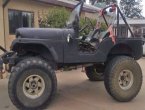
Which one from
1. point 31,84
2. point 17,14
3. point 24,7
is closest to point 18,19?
point 17,14

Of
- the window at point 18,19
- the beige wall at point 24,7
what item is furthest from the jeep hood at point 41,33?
the window at point 18,19

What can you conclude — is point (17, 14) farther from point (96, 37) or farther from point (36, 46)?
point (36, 46)

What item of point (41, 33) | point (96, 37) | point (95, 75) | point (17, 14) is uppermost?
point (17, 14)

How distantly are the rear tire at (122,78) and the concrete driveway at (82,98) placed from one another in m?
0.19

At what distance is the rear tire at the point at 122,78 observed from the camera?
768 centimetres

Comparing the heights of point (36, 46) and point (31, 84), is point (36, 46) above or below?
above

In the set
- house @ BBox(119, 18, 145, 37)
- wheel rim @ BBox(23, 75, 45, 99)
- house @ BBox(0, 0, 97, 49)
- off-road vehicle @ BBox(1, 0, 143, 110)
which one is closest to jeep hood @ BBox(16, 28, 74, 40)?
off-road vehicle @ BBox(1, 0, 143, 110)

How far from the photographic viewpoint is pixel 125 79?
8.04 meters

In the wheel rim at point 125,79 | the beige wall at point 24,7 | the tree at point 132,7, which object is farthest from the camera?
the tree at point 132,7

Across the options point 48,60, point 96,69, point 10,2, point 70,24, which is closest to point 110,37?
point 70,24

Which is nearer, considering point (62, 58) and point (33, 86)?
point (33, 86)

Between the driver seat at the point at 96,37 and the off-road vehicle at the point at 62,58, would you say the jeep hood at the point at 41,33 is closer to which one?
the off-road vehicle at the point at 62,58

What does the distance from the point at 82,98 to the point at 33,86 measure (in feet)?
5.00

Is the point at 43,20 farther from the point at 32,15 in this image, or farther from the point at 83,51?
the point at 83,51
